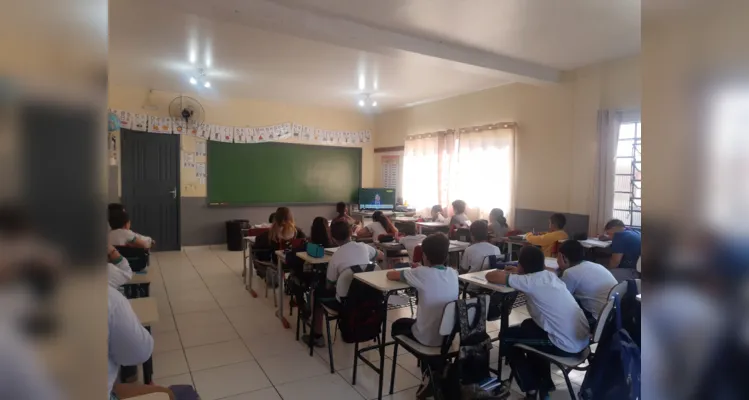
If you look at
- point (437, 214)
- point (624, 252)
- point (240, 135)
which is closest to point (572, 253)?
point (624, 252)

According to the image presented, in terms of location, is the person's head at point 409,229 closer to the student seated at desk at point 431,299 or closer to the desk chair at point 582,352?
the student seated at desk at point 431,299

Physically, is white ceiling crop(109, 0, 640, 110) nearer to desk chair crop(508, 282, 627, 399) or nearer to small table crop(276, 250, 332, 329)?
small table crop(276, 250, 332, 329)

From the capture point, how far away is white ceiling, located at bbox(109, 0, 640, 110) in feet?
11.4

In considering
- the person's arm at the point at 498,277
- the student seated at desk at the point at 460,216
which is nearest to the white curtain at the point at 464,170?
the student seated at desk at the point at 460,216

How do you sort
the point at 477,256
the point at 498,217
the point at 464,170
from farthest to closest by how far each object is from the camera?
the point at 464,170 → the point at 498,217 → the point at 477,256

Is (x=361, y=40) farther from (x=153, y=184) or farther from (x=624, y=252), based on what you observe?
(x=153, y=184)

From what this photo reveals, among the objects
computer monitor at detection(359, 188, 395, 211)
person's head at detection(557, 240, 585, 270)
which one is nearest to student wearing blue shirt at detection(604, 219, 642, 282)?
person's head at detection(557, 240, 585, 270)

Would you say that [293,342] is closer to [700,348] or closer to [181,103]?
[700,348]

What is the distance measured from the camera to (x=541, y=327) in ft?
7.52

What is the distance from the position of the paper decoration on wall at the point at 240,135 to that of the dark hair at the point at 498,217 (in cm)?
461

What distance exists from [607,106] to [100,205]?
5444 millimetres

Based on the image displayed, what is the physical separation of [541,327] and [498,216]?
3497 mm

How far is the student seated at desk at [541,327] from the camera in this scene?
221 cm

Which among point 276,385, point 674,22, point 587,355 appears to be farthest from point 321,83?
point 674,22
